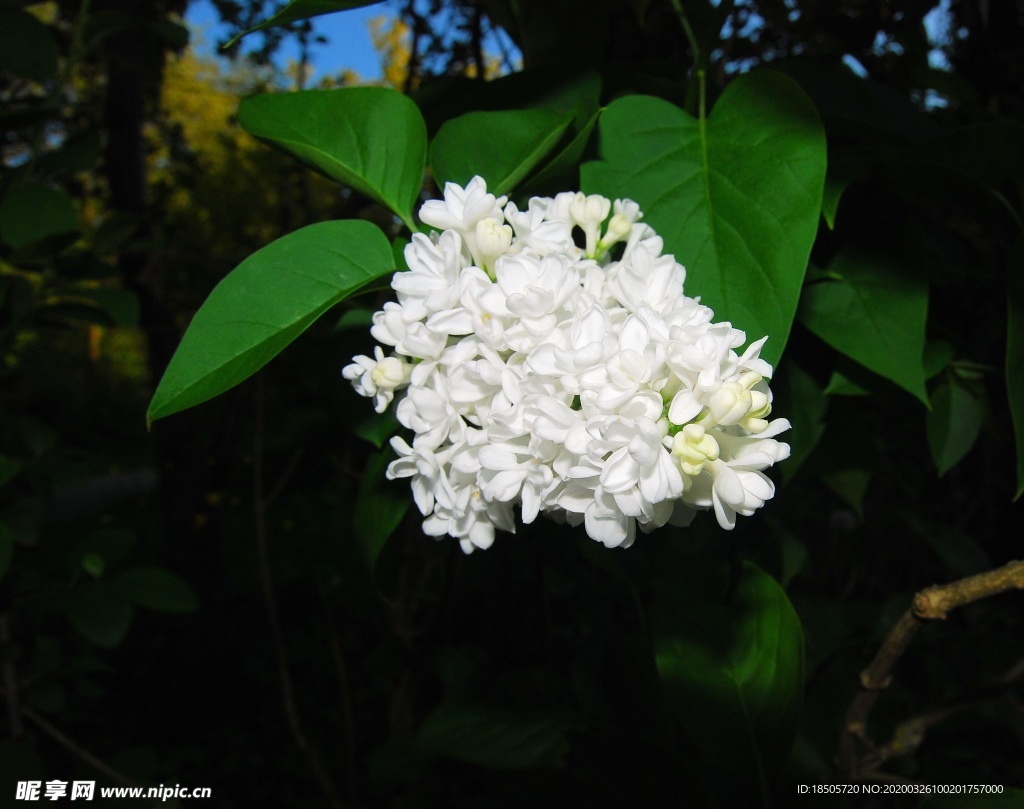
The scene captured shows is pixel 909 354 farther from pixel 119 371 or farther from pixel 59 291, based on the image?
pixel 119 371

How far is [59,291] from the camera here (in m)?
1.12

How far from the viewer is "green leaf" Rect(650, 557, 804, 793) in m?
0.67

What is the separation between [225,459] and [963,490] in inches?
82.1

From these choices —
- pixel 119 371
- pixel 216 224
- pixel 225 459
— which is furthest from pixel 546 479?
pixel 119 371

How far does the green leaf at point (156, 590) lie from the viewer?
1.17 metres

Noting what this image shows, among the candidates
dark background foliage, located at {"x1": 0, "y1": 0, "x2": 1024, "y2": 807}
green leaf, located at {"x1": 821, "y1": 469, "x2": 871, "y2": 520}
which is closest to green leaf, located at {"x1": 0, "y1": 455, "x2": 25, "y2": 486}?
dark background foliage, located at {"x1": 0, "y1": 0, "x2": 1024, "y2": 807}

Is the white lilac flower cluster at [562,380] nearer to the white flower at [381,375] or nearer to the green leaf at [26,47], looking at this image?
the white flower at [381,375]

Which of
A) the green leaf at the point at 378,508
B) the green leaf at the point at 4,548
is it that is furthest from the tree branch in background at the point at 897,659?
the green leaf at the point at 4,548

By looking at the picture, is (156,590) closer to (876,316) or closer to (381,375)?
(381,375)

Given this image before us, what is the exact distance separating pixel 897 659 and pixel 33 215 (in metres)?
1.08

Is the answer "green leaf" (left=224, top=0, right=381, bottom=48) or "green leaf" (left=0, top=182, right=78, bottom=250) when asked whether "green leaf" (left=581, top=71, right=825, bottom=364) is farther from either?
"green leaf" (left=0, top=182, right=78, bottom=250)

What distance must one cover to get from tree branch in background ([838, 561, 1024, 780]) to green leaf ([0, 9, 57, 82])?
1.15 meters

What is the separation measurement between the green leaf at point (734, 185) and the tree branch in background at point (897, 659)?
0.27 metres

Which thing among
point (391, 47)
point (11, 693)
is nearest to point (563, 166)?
point (11, 693)
